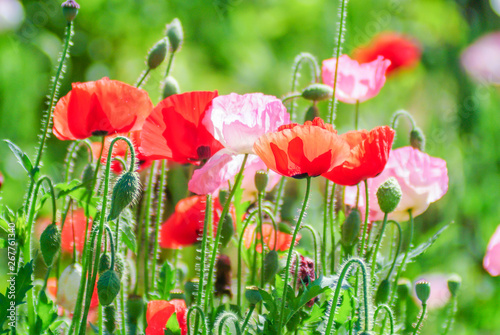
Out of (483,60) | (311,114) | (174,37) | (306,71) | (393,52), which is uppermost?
(306,71)

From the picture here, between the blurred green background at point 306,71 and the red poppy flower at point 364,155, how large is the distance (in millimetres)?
1521

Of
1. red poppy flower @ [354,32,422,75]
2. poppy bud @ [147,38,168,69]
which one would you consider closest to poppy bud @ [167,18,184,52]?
poppy bud @ [147,38,168,69]

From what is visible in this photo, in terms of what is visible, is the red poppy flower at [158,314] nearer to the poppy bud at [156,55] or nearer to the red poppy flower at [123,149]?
the red poppy flower at [123,149]

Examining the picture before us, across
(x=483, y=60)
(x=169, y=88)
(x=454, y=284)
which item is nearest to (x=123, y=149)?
(x=169, y=88)

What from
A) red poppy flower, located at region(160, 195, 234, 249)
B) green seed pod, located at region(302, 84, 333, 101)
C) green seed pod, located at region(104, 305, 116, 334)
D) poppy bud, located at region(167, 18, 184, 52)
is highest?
poppy bud, located at region(167, 18, 184, 52)

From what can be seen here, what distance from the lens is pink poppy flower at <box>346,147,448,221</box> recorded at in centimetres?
108

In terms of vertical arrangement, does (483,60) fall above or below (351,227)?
above

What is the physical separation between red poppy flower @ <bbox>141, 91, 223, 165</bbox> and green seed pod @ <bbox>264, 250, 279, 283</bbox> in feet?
0.64

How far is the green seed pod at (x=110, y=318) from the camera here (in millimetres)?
1000

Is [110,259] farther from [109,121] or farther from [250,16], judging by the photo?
[250,16]

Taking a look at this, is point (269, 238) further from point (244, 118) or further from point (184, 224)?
point (244, 118)

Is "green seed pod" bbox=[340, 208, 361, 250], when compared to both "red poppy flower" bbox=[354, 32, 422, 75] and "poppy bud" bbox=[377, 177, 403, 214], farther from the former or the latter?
"red poppy flower" bbox=[354, 32, 422, 75]

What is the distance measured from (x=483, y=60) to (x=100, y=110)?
302 centimetres

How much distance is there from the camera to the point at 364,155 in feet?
2.86
